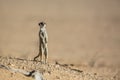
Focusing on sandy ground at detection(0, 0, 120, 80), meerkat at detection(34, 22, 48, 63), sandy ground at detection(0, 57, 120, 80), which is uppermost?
sandy ground at detection(0, 0, 120, 80)

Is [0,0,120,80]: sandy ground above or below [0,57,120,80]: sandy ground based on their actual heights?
above

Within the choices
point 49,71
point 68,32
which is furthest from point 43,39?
point 68,32

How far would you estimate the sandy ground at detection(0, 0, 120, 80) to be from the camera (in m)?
27.3

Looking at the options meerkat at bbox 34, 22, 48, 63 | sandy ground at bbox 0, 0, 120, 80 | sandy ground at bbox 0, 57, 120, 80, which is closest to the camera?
sandy ground at bbox 0, 57, 120, 80

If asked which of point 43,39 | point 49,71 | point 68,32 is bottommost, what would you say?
point 49,71

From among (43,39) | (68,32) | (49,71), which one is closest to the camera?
(49,71)

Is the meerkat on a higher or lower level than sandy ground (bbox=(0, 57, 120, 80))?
higher

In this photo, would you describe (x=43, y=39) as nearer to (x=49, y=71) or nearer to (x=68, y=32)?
(x=49, y=71)

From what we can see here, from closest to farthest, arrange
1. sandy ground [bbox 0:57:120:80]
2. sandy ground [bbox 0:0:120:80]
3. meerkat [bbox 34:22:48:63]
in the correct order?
sandy ground [bbox 0:57:120:80] → meerkat [bbox 34:22:48:63] → sandy ground [bbox 0:0:120:80]

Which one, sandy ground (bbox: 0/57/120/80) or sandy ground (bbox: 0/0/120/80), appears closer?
sandy ground (bbox: 0/57/120/80)

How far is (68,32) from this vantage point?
42.8m

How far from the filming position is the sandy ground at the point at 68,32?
89.5 feet

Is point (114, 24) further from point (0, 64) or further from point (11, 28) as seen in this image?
point (0, 64)

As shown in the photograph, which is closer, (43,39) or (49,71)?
(49,71)
